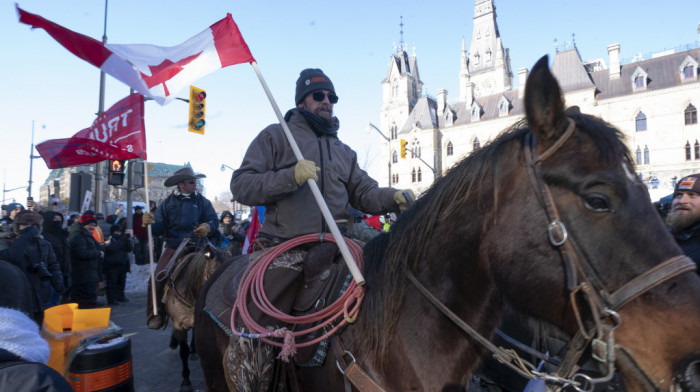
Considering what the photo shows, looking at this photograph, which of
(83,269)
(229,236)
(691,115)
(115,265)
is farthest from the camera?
(691,115)

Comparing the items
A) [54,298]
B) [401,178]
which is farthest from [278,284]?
[401,178]

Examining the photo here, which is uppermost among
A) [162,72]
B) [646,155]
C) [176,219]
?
[646,155]

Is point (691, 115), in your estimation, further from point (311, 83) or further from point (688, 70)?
point (311, 83)

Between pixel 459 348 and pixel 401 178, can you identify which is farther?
pixel 401 178

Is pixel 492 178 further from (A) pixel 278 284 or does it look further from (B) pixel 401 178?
(B) pixel 401 178

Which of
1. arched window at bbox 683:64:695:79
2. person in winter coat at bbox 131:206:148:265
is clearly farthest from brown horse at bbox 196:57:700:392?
arched window at bbox 683:64:695:79

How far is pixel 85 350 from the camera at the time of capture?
2.87 metres

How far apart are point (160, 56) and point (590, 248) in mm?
3603

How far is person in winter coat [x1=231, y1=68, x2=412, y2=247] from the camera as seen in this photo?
251cm

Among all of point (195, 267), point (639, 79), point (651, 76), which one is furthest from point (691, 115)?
point (195, 267)

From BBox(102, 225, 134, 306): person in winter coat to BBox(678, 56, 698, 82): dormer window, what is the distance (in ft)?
158

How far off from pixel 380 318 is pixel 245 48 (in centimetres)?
232

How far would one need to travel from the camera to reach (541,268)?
1288 millimetres

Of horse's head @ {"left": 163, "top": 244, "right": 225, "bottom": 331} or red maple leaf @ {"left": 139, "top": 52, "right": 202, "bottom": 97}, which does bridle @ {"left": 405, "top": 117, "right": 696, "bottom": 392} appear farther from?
horse's head @ {"left": 163, "top": 244, "right": 225, "bottom": 331}
